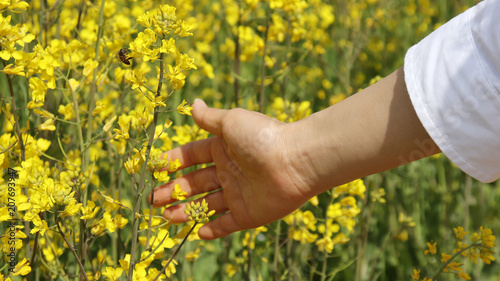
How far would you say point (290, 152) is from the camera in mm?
1329

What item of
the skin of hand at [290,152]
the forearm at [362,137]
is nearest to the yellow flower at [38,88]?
the skin of hand at [290,152]

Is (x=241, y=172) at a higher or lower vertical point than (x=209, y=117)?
lower

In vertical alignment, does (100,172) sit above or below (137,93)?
below

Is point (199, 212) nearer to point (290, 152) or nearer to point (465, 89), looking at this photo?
point (290, 152)

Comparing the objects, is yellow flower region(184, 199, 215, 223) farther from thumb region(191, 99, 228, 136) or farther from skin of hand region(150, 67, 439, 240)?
thumb region(191, 99, 228, 136)

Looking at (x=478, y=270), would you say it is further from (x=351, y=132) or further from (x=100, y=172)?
(x=100, y=172)

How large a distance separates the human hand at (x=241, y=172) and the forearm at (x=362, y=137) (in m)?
0.05

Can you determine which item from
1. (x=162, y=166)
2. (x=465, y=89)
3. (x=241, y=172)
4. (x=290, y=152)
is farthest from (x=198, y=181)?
(x=465, y=89)

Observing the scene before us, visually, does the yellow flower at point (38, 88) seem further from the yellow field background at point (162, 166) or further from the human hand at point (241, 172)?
the human hand at point (241, 172)

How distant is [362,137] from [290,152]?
0.62 ft

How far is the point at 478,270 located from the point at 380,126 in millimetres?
1208

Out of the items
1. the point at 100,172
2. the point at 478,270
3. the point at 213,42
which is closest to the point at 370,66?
the point at 213,42

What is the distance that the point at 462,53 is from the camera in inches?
42.6

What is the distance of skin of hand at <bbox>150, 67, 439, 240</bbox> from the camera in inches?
47.2
